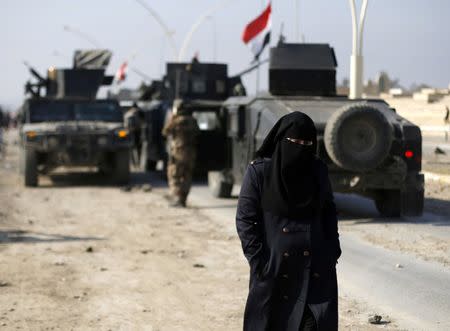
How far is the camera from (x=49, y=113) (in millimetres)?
19328

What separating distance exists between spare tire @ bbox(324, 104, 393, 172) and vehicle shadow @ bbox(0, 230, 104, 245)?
338cm

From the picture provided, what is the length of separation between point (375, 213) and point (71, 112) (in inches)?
324

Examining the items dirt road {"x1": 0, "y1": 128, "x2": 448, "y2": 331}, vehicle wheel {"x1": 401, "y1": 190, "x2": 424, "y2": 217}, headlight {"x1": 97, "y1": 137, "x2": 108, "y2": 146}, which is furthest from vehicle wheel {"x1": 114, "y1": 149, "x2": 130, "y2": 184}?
vehicle wheel {"x1": 401, "y1": 190, "x2": 424, "y2": 217}

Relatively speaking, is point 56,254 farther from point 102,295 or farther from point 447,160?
point 447,160

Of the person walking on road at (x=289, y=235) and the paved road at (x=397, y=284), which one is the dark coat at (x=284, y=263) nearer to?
the person walking on road at (x=289, y=235)

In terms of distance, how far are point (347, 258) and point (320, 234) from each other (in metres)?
5.35

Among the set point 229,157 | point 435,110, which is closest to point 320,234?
point 229,157

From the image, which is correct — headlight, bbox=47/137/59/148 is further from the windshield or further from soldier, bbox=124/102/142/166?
soldier, bbox=124/102/142/166

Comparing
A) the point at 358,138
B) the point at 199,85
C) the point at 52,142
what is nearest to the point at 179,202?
the point at 358,138

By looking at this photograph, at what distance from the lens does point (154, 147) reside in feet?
67.4

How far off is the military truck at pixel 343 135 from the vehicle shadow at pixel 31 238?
10.6 feet

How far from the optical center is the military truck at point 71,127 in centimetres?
1794

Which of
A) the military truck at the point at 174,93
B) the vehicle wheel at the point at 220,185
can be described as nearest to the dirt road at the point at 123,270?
the vehicle wheel at the point at 220,185

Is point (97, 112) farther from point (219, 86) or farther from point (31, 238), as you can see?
point (31, 238)
